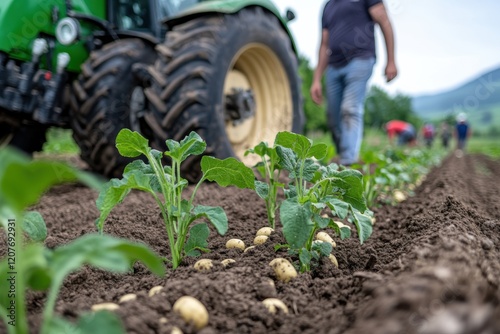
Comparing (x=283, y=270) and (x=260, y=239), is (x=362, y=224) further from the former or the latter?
(x=260, y=239)

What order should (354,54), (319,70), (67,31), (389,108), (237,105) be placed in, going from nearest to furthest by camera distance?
(67,31)
(237,105)
(354,54)
(319,70)
(389,108)

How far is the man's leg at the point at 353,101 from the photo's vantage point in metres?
4.05

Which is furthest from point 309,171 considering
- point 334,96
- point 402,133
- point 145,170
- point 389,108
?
point 389,108

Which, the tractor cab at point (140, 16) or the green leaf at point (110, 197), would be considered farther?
the tractor cab at point (140, 16)

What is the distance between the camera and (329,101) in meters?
4.50

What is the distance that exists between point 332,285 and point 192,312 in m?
0.44

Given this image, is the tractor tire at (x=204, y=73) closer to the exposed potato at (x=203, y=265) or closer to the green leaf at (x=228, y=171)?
the green leaf at (x=228, y=171)

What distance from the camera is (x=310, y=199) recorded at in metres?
1.44

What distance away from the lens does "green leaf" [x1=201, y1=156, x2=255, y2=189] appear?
1523mm

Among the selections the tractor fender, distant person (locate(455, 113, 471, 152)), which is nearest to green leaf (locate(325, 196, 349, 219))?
the tractor fender

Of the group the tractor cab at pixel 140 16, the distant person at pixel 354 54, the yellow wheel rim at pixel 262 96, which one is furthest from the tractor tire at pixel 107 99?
the distant person at pixel 354 54

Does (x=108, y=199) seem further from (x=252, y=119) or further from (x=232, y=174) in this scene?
(x=252, y=119)

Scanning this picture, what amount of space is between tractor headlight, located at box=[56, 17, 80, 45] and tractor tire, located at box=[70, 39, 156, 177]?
15cm

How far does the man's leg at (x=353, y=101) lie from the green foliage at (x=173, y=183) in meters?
2.62
